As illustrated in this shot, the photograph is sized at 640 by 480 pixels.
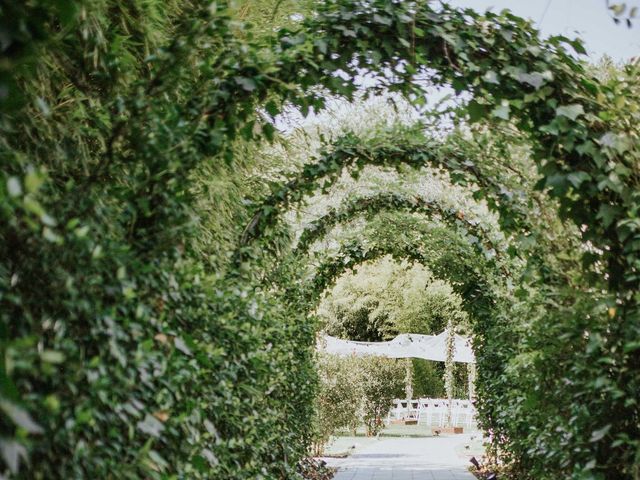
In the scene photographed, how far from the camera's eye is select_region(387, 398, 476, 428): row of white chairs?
22219 millimetres

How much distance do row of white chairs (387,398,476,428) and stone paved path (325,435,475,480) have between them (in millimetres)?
5238

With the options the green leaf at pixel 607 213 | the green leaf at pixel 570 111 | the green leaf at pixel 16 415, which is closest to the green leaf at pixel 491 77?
the green leaf at pixel 570 111

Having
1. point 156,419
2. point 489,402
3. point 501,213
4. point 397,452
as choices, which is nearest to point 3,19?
point 156,419

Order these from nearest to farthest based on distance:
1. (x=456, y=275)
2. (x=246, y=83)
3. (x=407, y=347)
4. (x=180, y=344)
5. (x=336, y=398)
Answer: (x=180, y=344)
(x=246, y=83)
(x=456, y=275)
(x=336, y=398)
(x=407, y=347)

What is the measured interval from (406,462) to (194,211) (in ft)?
33.3

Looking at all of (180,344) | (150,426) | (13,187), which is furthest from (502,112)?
(13,187)

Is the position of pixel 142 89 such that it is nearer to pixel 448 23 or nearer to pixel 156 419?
pixel 156 419

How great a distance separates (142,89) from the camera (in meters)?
2.61

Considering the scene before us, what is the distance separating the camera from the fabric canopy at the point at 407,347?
1816 cm

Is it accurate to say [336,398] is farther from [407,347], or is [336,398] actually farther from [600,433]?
[600,433]

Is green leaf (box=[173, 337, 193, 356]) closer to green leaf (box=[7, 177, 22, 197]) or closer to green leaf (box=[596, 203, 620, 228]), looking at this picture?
green leaf (box=[7, 177, 22, 197])

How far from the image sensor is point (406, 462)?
12203mm

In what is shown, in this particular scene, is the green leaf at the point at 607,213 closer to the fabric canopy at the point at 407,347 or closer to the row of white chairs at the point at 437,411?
the fabric canopy at the point at 407,347

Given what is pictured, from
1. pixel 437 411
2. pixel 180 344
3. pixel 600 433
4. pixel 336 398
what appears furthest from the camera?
pixel 437 411
